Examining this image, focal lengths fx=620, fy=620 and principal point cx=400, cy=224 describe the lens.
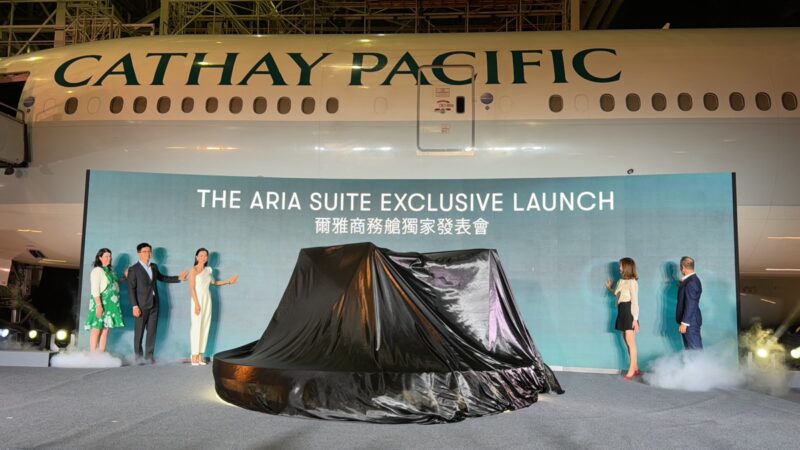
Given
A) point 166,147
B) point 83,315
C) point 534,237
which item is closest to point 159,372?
point 83,315

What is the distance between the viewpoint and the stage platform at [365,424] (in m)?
3.63

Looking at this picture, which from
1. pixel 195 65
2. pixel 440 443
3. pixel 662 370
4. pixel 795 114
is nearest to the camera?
pixel 440 443

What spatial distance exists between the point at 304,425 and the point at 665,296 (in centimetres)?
440

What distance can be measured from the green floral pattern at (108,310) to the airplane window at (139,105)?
2.12 metres

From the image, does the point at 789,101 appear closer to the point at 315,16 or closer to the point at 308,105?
the point at 308,105

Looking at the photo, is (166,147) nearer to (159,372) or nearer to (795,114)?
(159,372)

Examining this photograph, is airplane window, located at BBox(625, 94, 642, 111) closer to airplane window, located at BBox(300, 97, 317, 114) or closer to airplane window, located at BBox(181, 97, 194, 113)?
airplane window, located at BBox(300, 97, 317, 114)

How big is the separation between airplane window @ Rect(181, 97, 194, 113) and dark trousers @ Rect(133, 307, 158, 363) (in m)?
2.55

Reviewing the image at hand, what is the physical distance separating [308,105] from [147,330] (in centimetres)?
328

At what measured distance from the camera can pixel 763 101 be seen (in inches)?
299

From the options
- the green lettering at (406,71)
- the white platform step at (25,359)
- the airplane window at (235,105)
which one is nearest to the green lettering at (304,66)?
the airplane window at (235,105)

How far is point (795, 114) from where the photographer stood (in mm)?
7520

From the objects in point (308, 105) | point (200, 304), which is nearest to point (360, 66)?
point (308, 105)

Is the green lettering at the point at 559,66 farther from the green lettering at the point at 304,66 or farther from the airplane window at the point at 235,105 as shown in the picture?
the airplane window at the point at 235,105
